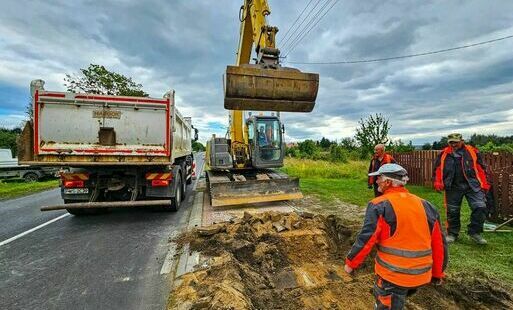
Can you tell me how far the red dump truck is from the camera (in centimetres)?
652

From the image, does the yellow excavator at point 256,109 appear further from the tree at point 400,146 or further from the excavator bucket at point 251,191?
the tree at point 400,146

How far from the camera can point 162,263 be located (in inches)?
178

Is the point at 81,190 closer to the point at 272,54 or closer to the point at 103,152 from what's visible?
the point at 103,152

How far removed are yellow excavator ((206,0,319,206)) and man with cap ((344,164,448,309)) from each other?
3.94 meters

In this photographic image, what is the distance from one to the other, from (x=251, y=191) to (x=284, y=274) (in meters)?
4.34

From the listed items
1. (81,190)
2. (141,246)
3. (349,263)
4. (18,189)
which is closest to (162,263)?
(141,246)

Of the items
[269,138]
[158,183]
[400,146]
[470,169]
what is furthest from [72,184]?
[400,146]

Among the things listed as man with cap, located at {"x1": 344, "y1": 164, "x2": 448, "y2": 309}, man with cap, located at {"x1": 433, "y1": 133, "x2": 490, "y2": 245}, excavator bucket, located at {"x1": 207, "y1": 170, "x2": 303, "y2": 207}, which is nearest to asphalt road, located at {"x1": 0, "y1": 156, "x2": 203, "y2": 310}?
excavator bucket, located at {"x1": 207, "y1": 170, "x2": 303, "y2": 207}

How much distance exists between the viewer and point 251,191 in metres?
8.30

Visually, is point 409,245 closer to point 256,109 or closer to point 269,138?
point 256,109

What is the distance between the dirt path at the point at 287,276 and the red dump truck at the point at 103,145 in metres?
2.22

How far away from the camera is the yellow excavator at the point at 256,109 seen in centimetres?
592

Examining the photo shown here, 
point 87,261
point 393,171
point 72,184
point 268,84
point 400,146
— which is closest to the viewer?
point 393,171

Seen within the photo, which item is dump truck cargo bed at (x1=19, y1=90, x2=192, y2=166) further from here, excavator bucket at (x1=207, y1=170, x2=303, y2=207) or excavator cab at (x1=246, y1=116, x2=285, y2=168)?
excavator cab at (x1=246, y1=116, x2=285, y2=168)
